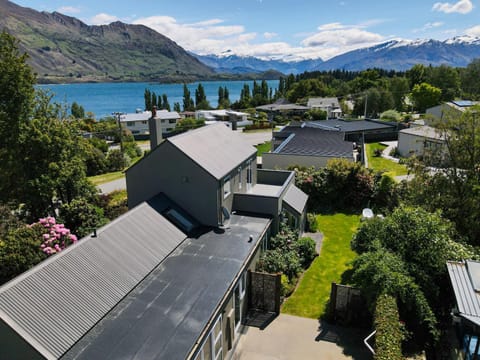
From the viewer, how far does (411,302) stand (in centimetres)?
1288

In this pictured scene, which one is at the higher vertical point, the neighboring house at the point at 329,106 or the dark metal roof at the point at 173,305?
the neighboring house at the point at 329,106

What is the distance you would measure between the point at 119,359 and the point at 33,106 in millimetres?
21390

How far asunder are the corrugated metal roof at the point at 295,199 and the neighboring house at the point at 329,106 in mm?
62258

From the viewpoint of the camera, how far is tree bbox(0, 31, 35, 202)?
22312mm

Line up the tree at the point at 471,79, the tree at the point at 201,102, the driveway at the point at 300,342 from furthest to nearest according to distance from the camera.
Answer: the tree at the point at 201,102
the tree at the point at 471,79
the driveway at the point at 300,342

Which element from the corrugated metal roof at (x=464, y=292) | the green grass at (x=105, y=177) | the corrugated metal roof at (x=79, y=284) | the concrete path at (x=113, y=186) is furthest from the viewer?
the green grass at (x=105, y=177)

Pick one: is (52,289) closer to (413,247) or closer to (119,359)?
(119,359)

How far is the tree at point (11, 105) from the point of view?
878 inches

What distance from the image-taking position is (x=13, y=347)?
28.4ft

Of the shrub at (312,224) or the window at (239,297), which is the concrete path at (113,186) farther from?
the window at (239,297)

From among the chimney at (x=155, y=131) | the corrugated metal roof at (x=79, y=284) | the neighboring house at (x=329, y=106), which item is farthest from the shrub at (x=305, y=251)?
the neighboring house at (x=329, y=106)

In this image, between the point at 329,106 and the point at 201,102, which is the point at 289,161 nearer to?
the point at 329,106

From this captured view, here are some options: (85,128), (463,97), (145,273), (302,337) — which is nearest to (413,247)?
(302,337)

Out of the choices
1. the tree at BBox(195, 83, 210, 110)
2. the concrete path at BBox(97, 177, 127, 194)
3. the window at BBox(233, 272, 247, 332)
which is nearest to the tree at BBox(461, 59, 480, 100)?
the tree at BBox(195, 83, 210, 110)
